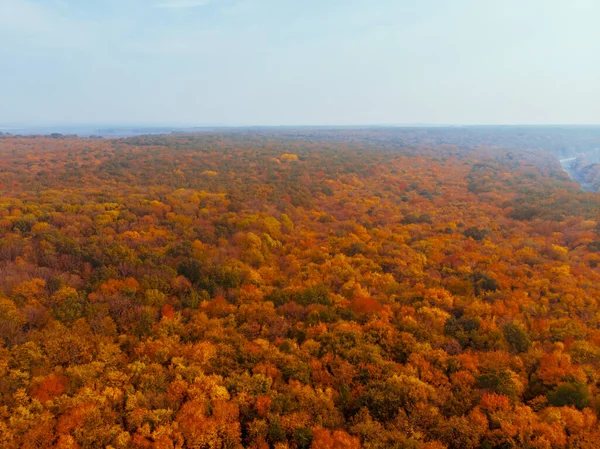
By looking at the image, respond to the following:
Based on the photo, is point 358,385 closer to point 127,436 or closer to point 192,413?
point 192,413

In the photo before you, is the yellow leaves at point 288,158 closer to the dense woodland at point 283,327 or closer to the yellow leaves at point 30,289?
the dense woodland at point 283,327

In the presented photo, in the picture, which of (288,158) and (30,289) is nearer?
(30,289)

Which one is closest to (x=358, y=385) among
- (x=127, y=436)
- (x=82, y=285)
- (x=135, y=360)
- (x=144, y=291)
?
(x=127, y=436)

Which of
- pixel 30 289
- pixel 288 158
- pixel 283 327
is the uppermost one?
pixel 288 158

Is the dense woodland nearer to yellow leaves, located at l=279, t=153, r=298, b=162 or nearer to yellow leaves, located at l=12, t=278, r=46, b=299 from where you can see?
yellow leaves, located at l=12, t=278, r=46, b=299

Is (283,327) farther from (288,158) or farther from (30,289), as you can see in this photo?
(288,158)

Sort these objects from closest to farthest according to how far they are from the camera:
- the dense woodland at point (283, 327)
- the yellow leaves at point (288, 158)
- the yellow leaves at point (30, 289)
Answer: the dense woodland at point (283, 327), the yellow leaves at point (30, 289), the yellow leaves at point (288, 158)

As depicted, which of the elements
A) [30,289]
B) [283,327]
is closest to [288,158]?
[283,327]

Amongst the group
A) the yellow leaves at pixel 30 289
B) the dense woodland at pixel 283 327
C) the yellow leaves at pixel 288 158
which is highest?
the yellow leaves at pixel 288 158

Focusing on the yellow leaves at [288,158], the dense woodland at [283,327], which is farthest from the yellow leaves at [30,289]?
the yellow leaves at [288,158]
